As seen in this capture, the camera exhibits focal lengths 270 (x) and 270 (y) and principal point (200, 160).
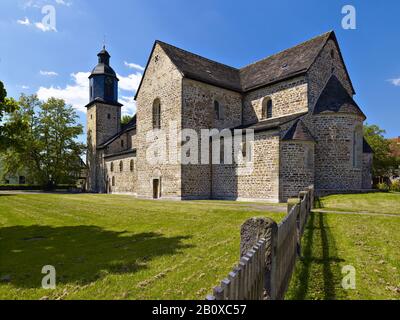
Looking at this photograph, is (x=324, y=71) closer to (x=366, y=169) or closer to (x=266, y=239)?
(x=366, y=169)

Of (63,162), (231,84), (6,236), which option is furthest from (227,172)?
(63,162)

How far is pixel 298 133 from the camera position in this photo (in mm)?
18312

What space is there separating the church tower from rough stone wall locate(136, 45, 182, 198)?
49.5ft

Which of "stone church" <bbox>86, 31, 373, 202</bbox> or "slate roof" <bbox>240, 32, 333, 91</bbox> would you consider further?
"slate roof" <bbox>240, 32, 333, 91</bbox>

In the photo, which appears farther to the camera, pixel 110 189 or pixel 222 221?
pixel 110 189

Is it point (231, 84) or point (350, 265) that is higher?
point (231, 84)

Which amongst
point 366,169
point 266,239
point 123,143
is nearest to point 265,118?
point 366,169

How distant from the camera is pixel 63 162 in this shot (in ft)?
133

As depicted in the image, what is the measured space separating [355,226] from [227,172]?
1292cm

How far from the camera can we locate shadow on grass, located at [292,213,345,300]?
14.0 ft

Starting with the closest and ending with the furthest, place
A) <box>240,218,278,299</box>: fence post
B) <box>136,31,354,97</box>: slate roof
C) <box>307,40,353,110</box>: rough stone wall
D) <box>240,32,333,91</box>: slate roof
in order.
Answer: <box>240,218,278,299</box>: fence post, <box>307,40,353,110</box>: rough stone wall, <box>240,32,333,91</box>: slate roof, <box>136,31,354,97</box>: slate roof

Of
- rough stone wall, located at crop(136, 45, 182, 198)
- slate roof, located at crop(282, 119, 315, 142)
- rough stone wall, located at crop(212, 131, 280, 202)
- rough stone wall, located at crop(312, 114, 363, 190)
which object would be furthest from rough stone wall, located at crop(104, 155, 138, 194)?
rough stone wall, located at crop(312, 114, 363, 190)

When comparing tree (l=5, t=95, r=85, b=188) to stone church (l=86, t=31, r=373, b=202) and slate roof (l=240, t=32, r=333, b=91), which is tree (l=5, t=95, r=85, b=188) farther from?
slate roof (l=240, t=32, r=333, b=91)
